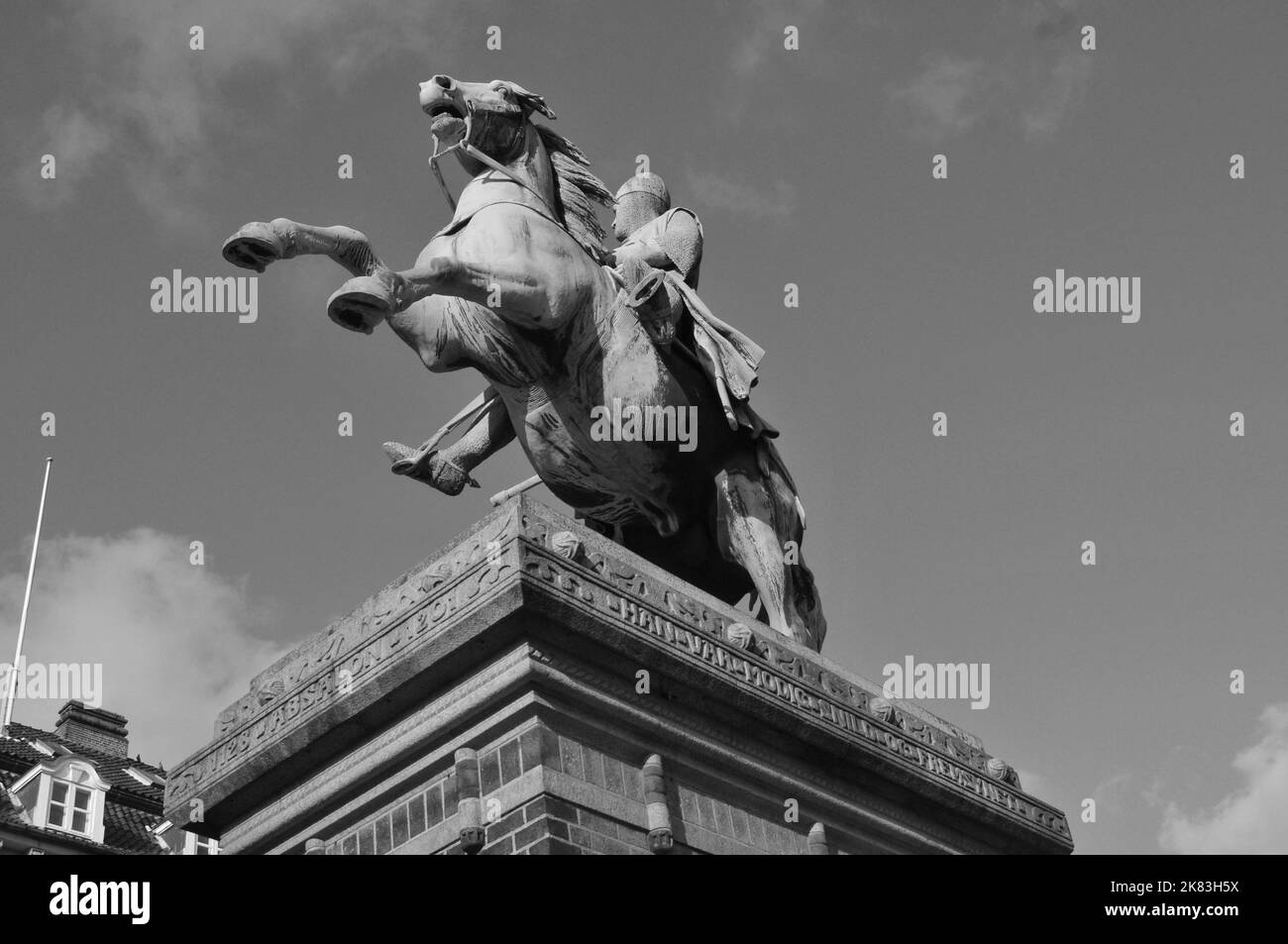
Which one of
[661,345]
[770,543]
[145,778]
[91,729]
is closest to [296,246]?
[661,345]

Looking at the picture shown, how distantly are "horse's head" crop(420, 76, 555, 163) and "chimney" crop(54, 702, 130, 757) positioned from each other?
31899mm

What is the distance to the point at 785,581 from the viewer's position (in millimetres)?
12695

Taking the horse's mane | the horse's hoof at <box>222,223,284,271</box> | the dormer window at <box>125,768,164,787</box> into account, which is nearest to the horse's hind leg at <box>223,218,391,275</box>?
the horse's hoof at <box>222,223,284,271</box>

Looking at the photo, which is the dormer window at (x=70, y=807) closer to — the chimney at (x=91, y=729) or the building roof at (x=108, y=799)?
the building roof at (x=108, y=799)

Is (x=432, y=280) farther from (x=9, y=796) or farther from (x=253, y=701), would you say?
(x=9, y=796)

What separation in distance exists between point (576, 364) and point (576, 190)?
187cm

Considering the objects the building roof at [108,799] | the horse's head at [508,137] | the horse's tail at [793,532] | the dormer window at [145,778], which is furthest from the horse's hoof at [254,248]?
the dormer window at [145,778]

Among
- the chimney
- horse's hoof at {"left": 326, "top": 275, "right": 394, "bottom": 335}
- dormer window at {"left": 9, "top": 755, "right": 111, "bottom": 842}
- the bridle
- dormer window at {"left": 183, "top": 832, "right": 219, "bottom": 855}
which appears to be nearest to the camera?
horse's hoof at {"left": 326, "top": 275, "right": 394, "bottom": 335}

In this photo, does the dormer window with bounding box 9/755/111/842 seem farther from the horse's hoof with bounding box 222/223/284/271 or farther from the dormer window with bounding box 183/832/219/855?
the horse's hoof with bounding box 222/223/284/271

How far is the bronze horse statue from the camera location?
1149 cm

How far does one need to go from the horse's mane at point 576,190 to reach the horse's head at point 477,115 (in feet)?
1.33

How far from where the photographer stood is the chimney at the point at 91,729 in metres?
41.7
